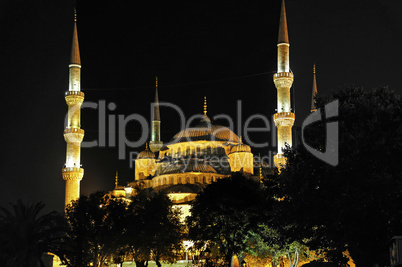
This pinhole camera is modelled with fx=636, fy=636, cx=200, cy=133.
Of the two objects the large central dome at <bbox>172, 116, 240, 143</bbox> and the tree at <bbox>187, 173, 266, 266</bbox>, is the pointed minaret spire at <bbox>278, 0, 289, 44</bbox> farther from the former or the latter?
the tree at <bbox>187, 173, 266, 266</bbox>

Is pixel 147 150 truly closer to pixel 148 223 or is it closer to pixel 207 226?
pixel 148 223

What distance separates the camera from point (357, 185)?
27312 millimetres

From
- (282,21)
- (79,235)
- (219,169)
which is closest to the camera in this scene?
(79,235)

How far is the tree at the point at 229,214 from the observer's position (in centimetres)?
3869

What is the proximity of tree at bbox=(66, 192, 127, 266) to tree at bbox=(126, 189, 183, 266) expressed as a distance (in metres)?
0.90

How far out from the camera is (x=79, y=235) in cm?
4272

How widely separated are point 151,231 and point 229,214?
345 inches

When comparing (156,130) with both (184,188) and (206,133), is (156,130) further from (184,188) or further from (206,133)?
(184,188)

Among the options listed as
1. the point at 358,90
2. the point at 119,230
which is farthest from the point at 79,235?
the point at 358,90

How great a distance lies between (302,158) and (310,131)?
52.4 inches

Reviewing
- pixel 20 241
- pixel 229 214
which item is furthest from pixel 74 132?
pixel 20 241

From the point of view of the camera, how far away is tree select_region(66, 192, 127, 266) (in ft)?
141

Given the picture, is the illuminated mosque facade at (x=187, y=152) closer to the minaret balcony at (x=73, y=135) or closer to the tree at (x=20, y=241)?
the minaret balcony at (x=73, y=135)

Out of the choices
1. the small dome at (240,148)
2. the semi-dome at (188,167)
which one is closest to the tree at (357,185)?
the semi-dome at (188,167)
